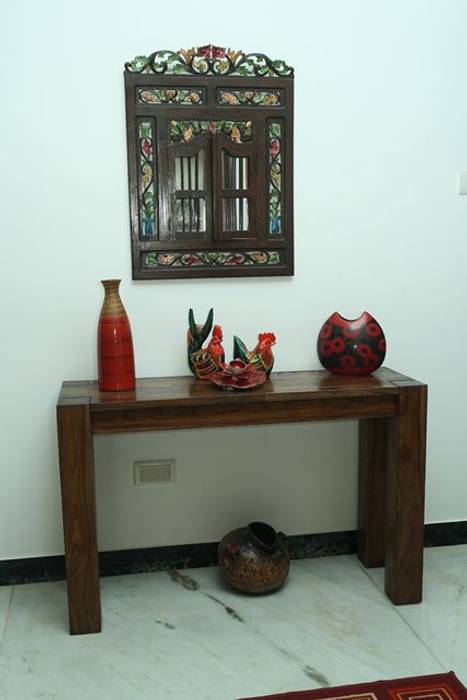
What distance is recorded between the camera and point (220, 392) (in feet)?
6.92

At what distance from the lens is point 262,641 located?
2.03m

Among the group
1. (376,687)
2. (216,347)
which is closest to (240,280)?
(216,347)

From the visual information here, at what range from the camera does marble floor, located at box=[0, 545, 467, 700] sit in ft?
6.09

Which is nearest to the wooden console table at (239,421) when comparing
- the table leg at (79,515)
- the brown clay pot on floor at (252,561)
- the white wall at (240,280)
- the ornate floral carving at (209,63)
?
the table leg at (79,515)

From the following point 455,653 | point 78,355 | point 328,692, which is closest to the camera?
point 328,692

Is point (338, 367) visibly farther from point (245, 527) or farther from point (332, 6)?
point (332, 6)

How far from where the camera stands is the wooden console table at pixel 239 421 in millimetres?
2016

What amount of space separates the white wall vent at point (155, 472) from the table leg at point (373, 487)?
0.69 meters

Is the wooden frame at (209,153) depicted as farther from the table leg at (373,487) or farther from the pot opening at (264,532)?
the pot opening at (264,532)

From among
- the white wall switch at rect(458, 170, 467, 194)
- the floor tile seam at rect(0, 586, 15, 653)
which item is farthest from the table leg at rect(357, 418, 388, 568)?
the floor tile seam at rect(0, 586, 15, 653)

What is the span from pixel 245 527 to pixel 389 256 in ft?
3.58

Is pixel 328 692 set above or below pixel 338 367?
below

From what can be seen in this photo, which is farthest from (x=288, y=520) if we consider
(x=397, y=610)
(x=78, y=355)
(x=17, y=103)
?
(x=17, y=103)

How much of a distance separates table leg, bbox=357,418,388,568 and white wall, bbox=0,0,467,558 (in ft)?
0.35
